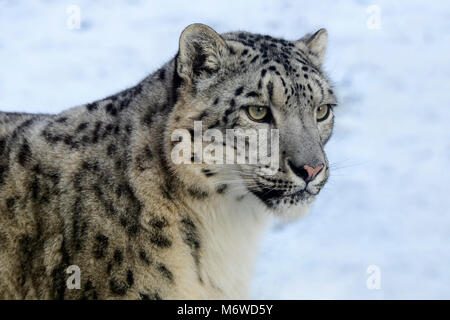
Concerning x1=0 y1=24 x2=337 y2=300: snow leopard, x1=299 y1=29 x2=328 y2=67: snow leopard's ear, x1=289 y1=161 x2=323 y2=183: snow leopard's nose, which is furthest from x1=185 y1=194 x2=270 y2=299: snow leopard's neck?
x1=299 y1=29 x2=328 y2=67: snow leopard's ear

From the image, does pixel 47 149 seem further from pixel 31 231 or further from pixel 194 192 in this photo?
pixel 194 192

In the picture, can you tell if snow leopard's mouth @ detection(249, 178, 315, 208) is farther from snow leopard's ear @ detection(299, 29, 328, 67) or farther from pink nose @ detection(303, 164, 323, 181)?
snow leopard's ear @ detection(299, 29, 328, 67)

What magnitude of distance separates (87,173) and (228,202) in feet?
2.74

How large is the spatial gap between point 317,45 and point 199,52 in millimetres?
968

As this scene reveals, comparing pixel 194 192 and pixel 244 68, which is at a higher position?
pixel 244 68

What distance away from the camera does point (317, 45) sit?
505 centimetres

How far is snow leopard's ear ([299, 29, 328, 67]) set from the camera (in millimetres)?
4973

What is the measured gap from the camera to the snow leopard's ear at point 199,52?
4.39m

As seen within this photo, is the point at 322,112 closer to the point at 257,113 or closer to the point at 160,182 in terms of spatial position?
the point at 257,113

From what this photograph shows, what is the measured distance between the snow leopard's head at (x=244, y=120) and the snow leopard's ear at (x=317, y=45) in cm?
46

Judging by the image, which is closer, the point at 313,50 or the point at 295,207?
the point at 295,207

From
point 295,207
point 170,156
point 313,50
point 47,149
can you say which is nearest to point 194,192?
point 170,156
